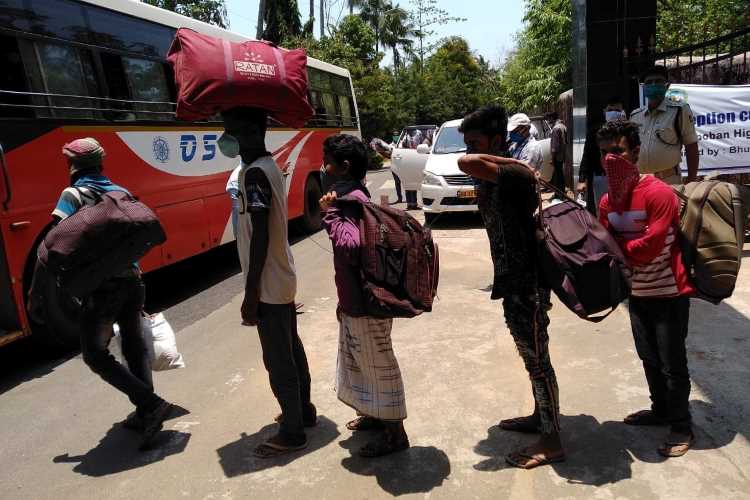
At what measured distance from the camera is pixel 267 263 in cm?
298

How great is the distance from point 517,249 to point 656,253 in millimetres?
636

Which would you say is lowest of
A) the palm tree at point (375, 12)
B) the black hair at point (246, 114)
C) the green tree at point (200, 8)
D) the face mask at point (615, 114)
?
the face mask at point (615, 114)

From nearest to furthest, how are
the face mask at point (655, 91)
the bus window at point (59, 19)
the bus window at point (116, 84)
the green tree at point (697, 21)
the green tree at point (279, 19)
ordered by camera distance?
the face mask at point (655, 91)
the bus window at point (59, 19)
the bus window at point (116, 84)
the green tree at point (697, 21)
the green tree at point (279, 19)

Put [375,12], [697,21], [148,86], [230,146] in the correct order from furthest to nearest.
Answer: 1. [375,12]
2. [697,21]
3. [148,86]
4. [230,146]

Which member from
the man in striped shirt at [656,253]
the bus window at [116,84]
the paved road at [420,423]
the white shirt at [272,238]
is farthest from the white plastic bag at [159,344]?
the bus window at [116,84]

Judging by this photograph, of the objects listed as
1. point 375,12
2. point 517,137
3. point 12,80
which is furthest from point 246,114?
point 375,12

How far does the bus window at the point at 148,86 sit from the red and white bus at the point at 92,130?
0.01m

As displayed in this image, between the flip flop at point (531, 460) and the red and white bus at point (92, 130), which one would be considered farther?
the red and white bus at point (92, 130)

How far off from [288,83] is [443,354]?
2.20 metres

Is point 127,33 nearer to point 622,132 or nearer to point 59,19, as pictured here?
point 59,19

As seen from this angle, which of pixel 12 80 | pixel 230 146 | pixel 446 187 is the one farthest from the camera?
pixel 446 187

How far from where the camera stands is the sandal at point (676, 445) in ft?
9.29

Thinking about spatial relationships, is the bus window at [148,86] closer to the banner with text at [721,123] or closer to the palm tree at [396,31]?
the banner with text at [721,123]

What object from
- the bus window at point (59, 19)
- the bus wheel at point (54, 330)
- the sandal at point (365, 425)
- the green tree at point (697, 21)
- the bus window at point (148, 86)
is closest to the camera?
the sandal at point (365, 425)
